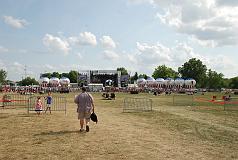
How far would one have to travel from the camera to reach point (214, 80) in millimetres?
172375

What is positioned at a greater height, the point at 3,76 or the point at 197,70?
the point at 197,70

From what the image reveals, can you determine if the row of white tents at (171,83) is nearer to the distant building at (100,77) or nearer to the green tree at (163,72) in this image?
the distant building at (100,77)

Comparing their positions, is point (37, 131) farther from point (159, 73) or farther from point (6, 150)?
point (159, 73)

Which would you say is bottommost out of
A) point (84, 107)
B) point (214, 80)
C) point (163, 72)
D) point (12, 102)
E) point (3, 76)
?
point (12, 102)

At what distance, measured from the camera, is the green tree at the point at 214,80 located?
171m

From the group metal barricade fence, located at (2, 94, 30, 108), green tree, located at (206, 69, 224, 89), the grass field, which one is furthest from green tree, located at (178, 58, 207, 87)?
the grass field

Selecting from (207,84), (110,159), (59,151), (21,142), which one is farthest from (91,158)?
(207,84)

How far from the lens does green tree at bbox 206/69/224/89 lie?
171 metres

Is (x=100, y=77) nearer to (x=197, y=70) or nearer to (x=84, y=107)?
(x=197, y=70)

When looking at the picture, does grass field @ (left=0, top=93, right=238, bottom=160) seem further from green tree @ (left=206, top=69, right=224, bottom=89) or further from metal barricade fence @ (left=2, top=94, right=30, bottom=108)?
green tree @ (left=206, top=69, right=224, bottom=89)

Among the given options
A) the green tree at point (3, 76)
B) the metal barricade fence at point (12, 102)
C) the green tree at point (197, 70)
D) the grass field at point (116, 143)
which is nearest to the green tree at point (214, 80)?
the green tree at point (197, 70)

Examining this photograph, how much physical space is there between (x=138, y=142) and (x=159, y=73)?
173 metres

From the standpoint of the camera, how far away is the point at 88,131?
50.0 feet

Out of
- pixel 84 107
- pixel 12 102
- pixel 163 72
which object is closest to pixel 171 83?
pixel 163 72
